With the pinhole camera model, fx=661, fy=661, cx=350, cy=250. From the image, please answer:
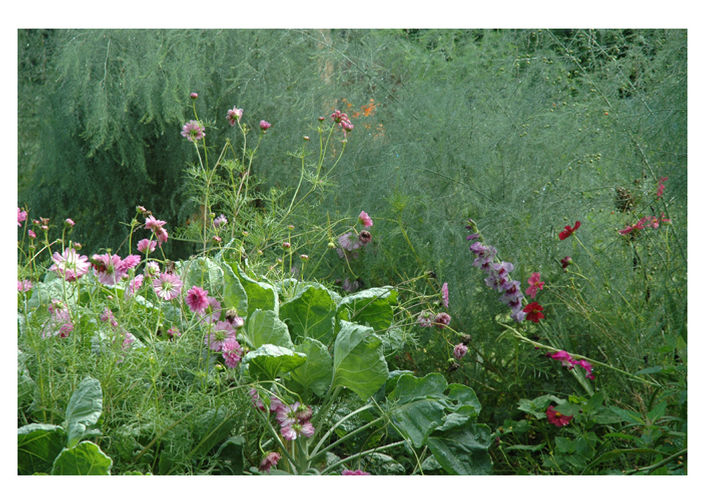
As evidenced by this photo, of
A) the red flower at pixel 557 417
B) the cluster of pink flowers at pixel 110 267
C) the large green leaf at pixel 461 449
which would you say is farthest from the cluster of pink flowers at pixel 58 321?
the red flower at pixel 557 417

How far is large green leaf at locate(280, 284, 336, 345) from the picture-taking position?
1.67 meters

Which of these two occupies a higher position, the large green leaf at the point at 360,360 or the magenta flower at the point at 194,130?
the magenta flower at the point at 194,130

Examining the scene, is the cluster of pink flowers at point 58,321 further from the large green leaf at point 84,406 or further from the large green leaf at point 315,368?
the large green leaf at point 315,368

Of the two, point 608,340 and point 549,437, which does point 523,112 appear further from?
point 549,437

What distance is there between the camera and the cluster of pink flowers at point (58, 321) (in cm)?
150

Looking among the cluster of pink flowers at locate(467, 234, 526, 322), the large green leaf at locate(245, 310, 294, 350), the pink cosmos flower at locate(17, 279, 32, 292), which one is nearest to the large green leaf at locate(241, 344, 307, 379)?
the large green leaf at locate(245, 310, 294, 350)

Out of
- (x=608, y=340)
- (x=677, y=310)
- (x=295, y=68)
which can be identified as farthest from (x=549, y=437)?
(x=295, y=68)

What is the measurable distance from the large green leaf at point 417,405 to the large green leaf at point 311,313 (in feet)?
0.80

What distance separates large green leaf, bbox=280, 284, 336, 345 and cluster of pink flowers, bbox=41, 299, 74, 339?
51cm

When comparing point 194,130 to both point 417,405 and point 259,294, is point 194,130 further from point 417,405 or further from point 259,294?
point 417,405

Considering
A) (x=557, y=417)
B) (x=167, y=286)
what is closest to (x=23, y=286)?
(x=167, y=286)

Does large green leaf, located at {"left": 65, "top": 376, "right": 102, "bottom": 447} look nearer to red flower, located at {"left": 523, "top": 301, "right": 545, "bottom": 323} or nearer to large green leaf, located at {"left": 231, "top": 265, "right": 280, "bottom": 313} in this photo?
large green leaf, located at {"left": 231, "top": 265, "right": 280, "bottom": 313}

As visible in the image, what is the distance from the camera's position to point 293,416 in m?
1.39

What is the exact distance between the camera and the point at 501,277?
192 cm
